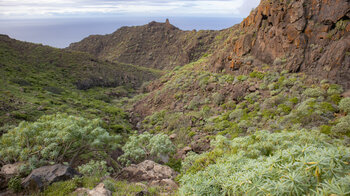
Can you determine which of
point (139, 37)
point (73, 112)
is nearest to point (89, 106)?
point (73, 112)

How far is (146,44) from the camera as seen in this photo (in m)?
77.1

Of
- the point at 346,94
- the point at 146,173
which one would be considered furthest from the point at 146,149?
the point at 346,94

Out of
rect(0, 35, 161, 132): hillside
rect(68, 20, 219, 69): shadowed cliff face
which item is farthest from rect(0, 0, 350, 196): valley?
rect(68, 20, 219, 69): shadowed cliff face

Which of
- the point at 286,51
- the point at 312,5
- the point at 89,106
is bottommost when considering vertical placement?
the point at 89,106

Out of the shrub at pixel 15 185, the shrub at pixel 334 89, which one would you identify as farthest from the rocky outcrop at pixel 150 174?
the shrub at pixel 334 89

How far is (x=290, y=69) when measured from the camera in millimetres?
15656

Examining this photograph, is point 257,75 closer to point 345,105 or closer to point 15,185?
point 345,105

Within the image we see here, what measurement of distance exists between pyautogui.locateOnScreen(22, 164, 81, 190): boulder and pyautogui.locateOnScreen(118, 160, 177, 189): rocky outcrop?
7.63ft

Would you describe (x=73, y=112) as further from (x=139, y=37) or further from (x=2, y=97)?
(x=139, y=37)

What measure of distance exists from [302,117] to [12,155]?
15475mm

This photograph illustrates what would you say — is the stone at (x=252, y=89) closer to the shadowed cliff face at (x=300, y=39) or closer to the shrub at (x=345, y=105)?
the shadowed cliff face at (x=300, y=39)

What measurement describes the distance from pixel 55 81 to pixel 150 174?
110ft

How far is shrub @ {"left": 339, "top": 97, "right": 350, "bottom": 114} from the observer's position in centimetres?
1056

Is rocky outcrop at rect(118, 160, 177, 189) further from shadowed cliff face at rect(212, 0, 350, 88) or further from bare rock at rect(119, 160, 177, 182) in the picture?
shadowed cliff face at rect(212, 0, 350, 88)
